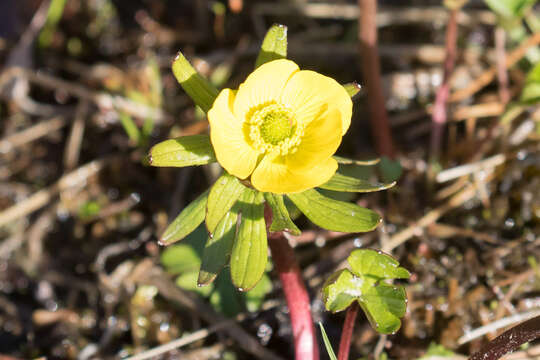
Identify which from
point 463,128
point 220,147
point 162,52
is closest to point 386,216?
point 463,128

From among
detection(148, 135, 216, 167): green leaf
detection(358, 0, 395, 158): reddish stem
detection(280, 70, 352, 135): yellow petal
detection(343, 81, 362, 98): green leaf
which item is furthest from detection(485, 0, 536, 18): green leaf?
detection(148, 135, 216, 167): green leaf

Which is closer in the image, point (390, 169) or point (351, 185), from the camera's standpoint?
point (351, 185)

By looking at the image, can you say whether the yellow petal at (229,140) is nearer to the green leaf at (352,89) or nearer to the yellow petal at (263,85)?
the yellow petal at (263,85)

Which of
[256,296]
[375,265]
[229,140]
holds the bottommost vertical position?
[256,296]

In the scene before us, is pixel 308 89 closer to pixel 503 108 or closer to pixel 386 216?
pixel 386 216

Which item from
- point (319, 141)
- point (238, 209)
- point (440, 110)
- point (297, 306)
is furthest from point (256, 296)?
point (440, 110)

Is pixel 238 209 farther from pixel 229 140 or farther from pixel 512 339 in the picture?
pixel 512 339

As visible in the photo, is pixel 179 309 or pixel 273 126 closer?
pixel 273 126
